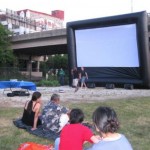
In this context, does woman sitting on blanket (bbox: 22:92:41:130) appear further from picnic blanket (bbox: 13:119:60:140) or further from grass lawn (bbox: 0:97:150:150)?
grass lawn (bbox: 0:97:150:150)

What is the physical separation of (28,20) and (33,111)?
4731 inches

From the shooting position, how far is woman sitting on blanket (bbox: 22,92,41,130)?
866 centimetres

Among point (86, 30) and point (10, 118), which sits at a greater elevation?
point (86, 30)

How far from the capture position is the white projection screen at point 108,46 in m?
24.0

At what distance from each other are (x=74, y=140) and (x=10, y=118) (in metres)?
5.58

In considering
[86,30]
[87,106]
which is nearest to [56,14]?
[86,30]

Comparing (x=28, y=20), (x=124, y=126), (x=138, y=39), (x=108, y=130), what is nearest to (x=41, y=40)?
(x=138, y=39)

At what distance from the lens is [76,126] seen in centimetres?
532

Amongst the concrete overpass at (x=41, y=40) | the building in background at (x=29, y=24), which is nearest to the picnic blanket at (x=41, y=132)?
the building in background at (x=29, y=24)

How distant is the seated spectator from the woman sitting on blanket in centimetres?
28

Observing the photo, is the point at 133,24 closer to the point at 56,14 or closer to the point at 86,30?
the point at 86,30

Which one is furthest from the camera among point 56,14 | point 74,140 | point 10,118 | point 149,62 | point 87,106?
point 56,14

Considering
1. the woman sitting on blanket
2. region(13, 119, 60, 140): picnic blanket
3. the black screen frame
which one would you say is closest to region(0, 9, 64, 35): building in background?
the black screen frame

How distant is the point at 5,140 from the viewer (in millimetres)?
8047
